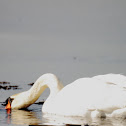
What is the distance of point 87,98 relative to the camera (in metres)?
15.1

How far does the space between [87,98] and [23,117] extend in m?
2.01

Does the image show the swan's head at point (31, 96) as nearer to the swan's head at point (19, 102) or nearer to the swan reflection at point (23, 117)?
the swan's head at point (19, 102)

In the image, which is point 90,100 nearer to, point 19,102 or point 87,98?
point 87,98

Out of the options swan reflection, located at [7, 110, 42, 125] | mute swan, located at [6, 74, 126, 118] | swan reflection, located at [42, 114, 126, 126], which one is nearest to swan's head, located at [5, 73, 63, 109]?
swan reflection, located at [7, 110, 42, 125]

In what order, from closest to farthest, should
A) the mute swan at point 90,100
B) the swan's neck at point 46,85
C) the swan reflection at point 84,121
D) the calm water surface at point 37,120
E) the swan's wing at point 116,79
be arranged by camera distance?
the swan reflection at point 84,121
the calm water surface at point 37,120
the mute swan at point 90,100
the swan's wing at point 116,79
the swan's neck at point 46,85

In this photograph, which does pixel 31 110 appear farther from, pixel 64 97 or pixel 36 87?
pixel 64 97

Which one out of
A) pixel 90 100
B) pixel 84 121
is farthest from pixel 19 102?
pixel 84 121

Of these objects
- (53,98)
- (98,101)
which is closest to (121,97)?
(98,101)

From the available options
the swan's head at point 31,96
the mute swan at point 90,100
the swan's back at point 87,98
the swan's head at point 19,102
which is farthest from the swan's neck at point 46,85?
the swan's back at point 87,98

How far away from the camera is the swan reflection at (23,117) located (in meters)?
14.3

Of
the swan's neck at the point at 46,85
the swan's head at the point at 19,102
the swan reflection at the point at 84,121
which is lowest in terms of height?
the swan reflection at the point at 84,121

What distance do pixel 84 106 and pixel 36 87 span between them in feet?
12.3

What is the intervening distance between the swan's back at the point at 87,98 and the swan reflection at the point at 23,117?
771 millimetres

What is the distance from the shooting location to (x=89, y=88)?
606 inches
